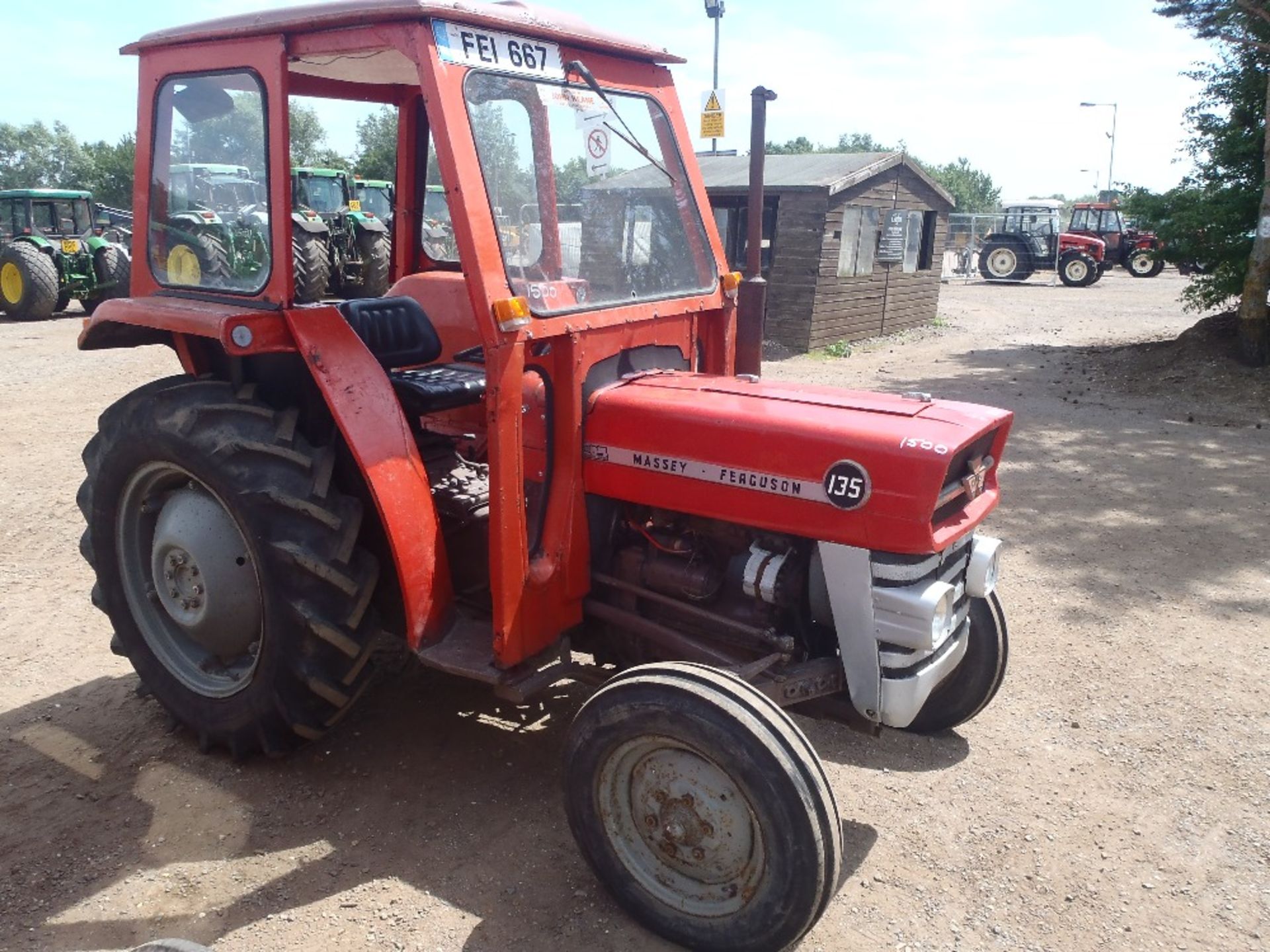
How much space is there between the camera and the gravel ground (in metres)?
2.73

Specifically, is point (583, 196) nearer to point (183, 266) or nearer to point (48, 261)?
point (183, 266)

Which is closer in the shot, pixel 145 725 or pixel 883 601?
pixel 883 601

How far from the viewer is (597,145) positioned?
3.19 m

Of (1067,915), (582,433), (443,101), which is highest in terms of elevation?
(443,101)

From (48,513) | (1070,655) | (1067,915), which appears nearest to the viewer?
(1067,915)

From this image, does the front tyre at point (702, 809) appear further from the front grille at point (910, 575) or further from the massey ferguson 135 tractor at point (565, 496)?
the front grille at point (910, 575)

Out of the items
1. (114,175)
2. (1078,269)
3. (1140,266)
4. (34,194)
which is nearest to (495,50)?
(34,194)

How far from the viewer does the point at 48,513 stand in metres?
5.82

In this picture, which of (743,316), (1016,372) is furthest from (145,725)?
(1016,372)

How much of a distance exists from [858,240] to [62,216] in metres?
13.3

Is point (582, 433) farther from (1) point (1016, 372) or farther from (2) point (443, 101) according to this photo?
(1) point (1016, 372)

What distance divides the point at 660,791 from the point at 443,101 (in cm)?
196

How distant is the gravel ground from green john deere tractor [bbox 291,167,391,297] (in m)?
8.11

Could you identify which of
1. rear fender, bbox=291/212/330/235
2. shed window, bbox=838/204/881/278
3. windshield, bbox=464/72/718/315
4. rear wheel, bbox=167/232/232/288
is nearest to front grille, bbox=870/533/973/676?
windshield, bbox=464/72/718/315
